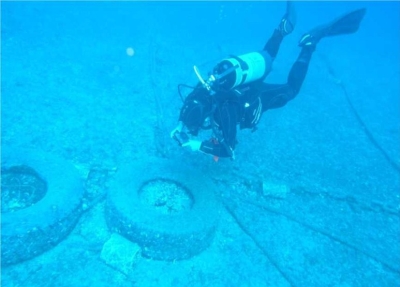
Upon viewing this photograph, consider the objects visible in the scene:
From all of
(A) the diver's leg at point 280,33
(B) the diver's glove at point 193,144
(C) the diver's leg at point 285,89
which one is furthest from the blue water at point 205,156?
(A) the diver's leg at point 280,33

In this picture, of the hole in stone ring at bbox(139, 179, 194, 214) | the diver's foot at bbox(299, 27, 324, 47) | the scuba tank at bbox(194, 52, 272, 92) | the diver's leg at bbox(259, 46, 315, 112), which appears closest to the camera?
the scuba tank at bbox(194, 52, 272, 92)

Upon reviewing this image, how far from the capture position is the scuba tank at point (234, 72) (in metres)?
3.78

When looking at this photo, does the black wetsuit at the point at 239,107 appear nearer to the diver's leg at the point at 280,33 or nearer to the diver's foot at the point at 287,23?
the diver's leg at the point at 280,33

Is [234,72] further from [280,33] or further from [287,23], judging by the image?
[287,23]

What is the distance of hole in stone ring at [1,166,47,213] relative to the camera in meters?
3.48

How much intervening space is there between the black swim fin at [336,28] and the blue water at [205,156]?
7.06 ft

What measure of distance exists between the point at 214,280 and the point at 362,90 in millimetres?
10482

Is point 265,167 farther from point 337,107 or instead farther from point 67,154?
point 337,107

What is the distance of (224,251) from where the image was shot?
3.74 meters

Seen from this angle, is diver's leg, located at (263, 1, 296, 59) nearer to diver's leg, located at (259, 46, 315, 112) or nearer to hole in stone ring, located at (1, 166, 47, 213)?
A: diver's leg, located at (259, 46, 315, 112)

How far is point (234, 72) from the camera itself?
13.0 ft

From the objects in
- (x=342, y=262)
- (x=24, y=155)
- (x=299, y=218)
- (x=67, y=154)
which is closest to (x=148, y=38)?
(x=67, y=154)

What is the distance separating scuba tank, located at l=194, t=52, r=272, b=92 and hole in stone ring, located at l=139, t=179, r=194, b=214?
1515 mm

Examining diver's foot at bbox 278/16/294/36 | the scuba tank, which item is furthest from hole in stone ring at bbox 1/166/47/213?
diver's foot at bbox 278/16/294/36
